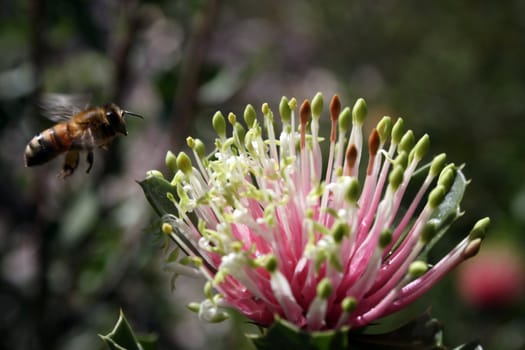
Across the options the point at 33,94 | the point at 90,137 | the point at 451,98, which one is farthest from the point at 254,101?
the point at 90,137

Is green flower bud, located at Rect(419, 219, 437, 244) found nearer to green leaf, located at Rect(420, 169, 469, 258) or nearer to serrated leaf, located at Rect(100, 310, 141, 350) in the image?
green leaf, located at Rect(420, 169, 469, 258)

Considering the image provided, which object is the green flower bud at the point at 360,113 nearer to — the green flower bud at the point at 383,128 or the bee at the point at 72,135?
the green flower bud at the point at 383,128

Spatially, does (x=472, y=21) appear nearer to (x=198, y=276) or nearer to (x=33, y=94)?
(x=33, y=94)

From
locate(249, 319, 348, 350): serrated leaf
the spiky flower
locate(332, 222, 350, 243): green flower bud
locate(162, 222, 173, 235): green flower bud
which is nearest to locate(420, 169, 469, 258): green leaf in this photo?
the spiky flower

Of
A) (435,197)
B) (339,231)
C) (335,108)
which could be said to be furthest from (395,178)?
(335,108)

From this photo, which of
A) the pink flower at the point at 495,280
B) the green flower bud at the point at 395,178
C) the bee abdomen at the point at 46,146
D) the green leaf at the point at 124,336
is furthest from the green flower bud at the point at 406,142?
the pink flower at the point at 495,280

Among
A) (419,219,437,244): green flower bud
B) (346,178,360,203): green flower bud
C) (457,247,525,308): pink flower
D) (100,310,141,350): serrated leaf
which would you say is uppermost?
(346,178,360,203): green flower bud
